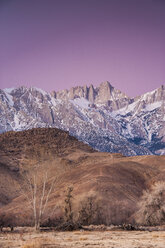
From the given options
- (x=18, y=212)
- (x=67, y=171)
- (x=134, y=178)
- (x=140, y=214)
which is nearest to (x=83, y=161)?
(x=67, y=171)

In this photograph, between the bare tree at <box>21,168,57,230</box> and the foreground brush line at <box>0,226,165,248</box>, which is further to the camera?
the bare tree at <box>21,168,57,230</box>

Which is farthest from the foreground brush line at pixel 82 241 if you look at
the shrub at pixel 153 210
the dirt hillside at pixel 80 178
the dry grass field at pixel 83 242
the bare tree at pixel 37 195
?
the shrub at pixel 153 210

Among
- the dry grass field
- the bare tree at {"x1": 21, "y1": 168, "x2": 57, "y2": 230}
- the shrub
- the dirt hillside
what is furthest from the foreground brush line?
the shrub

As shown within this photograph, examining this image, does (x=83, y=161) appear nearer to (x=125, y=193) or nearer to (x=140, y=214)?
(x=125, y=193)

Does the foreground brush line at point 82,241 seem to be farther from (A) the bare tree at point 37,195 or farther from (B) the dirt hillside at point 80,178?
(B) the dirt hillside at point 80,178

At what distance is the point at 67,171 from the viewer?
125188 millimetres

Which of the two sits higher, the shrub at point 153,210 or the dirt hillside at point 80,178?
the dirt hillside at point 80,178

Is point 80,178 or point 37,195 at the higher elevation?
point 80,178

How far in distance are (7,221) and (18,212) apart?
493 centimetres

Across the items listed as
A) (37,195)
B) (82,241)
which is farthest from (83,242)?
(37,195)

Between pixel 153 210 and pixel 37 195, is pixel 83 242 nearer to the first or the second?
pixel 153 210

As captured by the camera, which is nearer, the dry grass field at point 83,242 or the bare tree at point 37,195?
the dry grass field at point 83,242

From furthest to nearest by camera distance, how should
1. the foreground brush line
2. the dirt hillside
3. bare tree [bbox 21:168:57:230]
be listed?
the dirt hillside
bare tree [bbox 21:168:57:230]
the foreground brush line

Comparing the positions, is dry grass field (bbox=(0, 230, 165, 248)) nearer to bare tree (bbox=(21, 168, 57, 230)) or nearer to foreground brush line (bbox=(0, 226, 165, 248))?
foreground brush line (bbox=(0, 226, 165, 248))
